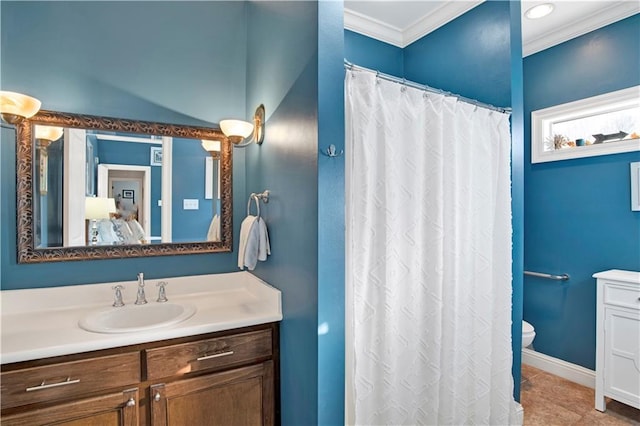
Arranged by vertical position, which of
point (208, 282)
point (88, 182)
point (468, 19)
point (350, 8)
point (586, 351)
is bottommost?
point (586, 351)

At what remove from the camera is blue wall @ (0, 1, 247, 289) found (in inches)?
62.7

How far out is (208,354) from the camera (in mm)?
1445

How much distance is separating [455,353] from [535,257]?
5.37 ft

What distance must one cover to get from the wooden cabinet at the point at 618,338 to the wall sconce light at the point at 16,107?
3.27 m

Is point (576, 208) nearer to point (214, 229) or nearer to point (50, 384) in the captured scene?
point (214, 229)

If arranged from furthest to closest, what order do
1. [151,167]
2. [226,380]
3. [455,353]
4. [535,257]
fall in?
[535,257]
[151,167]
[455,353]
[226,380]

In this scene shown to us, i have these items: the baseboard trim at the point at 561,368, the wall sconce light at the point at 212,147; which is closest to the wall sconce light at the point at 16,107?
the wall sconce light at the point at 212,147

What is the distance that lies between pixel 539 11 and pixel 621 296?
1925 mm

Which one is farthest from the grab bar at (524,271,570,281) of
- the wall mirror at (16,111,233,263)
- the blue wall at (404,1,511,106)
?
the wall mirror at (16,111,233,263)

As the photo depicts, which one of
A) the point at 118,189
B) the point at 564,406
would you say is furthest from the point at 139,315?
the point at 564,406

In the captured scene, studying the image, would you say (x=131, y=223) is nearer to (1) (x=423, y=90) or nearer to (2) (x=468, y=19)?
(1) (x=423, y=90)

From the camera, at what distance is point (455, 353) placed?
1.62m

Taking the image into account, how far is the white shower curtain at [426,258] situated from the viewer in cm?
136

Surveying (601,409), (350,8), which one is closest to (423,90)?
(350,8)
